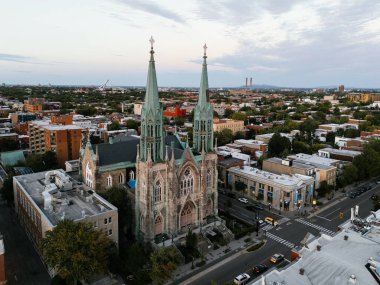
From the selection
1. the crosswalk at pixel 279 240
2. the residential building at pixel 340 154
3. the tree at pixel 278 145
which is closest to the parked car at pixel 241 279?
the crosswalk at pixel 279 240

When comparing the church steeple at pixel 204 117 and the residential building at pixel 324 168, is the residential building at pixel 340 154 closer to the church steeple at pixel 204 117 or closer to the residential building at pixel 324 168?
the residential building at pixel 324 168

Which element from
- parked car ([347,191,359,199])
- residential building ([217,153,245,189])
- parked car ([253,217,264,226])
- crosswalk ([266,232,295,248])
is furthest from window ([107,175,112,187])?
parked car ([347,191,359,199])

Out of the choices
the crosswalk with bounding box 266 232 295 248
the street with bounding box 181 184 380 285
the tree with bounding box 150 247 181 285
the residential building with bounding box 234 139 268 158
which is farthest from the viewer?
the residential building with bounding box 234 139 268 158

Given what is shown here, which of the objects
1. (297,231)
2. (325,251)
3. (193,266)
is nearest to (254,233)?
(297,231)

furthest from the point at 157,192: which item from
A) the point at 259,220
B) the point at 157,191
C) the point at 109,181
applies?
the point at 259,220

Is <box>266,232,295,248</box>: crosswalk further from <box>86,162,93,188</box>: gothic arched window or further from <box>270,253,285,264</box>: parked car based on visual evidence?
<box>86,162,93,188</box>: gothic arched window

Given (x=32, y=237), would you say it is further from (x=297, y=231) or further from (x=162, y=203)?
(x=297, y=231)
